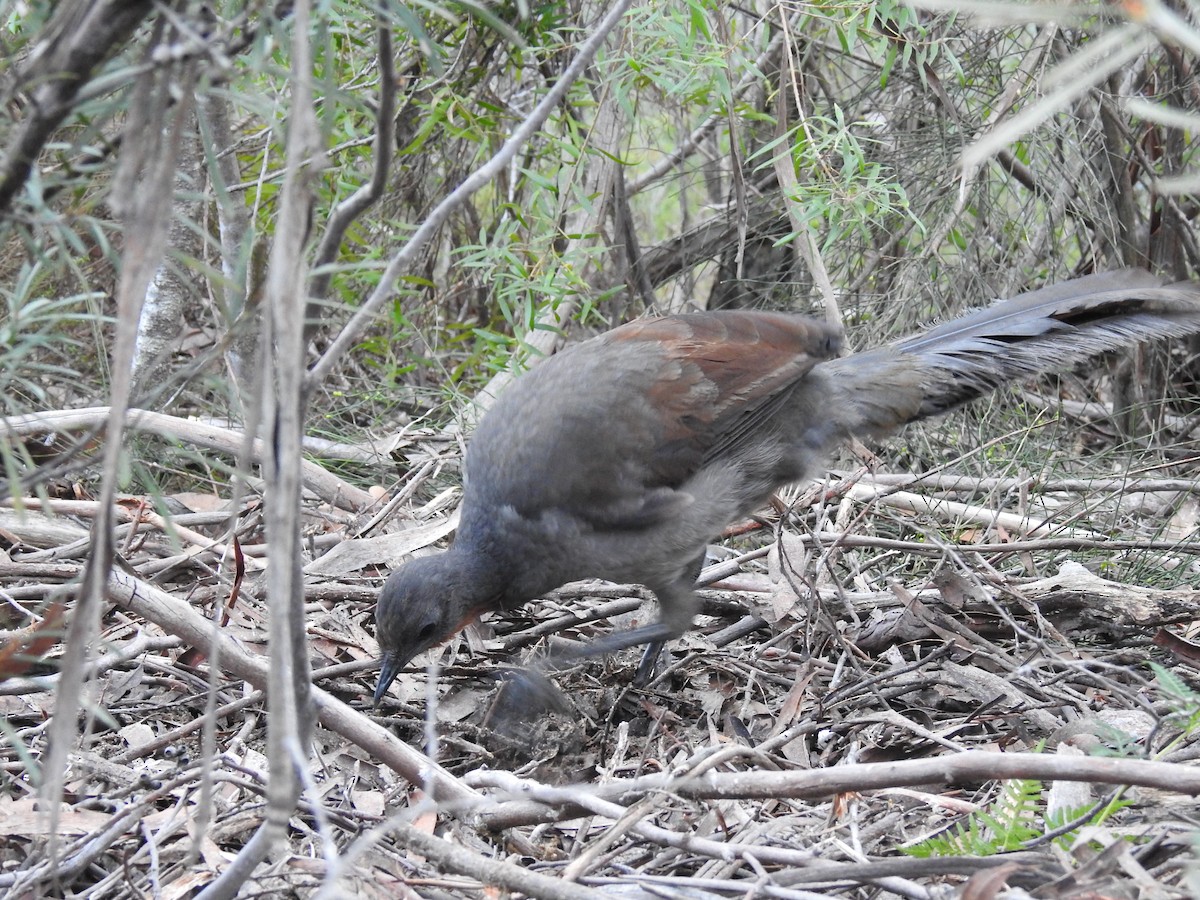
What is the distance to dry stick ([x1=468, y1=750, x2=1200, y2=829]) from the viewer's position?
2121 millimetres

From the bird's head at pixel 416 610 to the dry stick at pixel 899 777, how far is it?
4.01 feet

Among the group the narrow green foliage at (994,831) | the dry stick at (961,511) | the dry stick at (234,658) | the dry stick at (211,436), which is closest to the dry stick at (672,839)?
the narrow green foliage at (994,831)

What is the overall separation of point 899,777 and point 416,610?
1911 millimetres

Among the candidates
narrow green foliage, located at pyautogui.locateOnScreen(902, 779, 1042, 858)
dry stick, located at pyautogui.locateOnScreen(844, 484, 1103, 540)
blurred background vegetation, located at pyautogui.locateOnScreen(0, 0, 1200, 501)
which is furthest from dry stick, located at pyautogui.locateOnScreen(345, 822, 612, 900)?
dry stick, located at pyautogui.locateOnScreen(844, 484, 1103, 540)

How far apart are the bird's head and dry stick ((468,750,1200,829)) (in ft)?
4.01

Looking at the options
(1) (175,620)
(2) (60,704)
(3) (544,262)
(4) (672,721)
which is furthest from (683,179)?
(2) (60,704)

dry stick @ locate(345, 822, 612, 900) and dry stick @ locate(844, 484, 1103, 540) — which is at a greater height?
dry stick @ locate(345, 822, 612, 900)

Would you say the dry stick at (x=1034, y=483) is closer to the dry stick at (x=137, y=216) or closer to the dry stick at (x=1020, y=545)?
the dry stick at (x=1020, y=545)

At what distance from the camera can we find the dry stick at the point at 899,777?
2.12 m

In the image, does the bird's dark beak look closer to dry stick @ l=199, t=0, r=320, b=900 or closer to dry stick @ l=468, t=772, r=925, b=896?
dry stick @ l=468, t=772, r=925, b=896

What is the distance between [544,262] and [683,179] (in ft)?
6.76

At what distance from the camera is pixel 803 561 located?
4.39 m

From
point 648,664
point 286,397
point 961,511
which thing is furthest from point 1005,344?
point 286,397

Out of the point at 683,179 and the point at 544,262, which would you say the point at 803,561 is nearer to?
the point at 544,262
